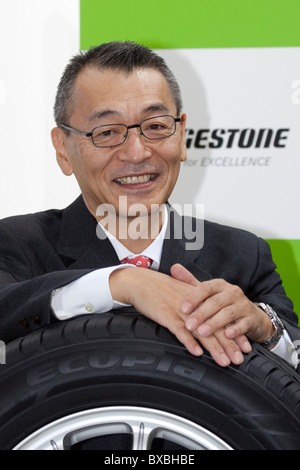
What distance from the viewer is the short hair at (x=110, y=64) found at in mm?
1713

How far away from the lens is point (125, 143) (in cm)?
166

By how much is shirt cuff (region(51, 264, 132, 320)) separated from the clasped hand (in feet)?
0.06

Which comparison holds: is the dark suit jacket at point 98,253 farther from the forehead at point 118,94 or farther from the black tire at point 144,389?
the black tire at point 144,389

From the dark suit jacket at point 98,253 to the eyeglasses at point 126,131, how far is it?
0.23 metres

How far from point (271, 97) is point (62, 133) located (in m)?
0.81

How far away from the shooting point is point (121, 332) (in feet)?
3.55

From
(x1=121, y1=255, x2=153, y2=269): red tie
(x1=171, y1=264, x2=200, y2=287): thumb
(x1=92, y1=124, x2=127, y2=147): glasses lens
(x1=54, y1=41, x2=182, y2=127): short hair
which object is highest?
(x1=54, y1=41, x2=182, y2=127): short hair

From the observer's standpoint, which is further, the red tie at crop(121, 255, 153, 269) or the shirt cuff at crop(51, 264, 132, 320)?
the red tie at crop(121, 255, 153, 269)

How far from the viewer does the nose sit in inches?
65.2

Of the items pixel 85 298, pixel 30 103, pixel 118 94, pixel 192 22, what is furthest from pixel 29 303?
pixel 192 22

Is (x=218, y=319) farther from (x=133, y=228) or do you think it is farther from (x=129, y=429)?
(x=133, y=228)

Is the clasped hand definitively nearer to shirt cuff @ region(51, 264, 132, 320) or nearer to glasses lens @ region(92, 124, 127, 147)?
shirt cuff @ region(51, 264, 132, 320)

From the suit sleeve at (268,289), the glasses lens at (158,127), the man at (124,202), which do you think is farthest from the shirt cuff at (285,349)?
the glasses lens at (158,127)

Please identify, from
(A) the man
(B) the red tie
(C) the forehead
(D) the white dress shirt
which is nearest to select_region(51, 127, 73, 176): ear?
(A) the man
